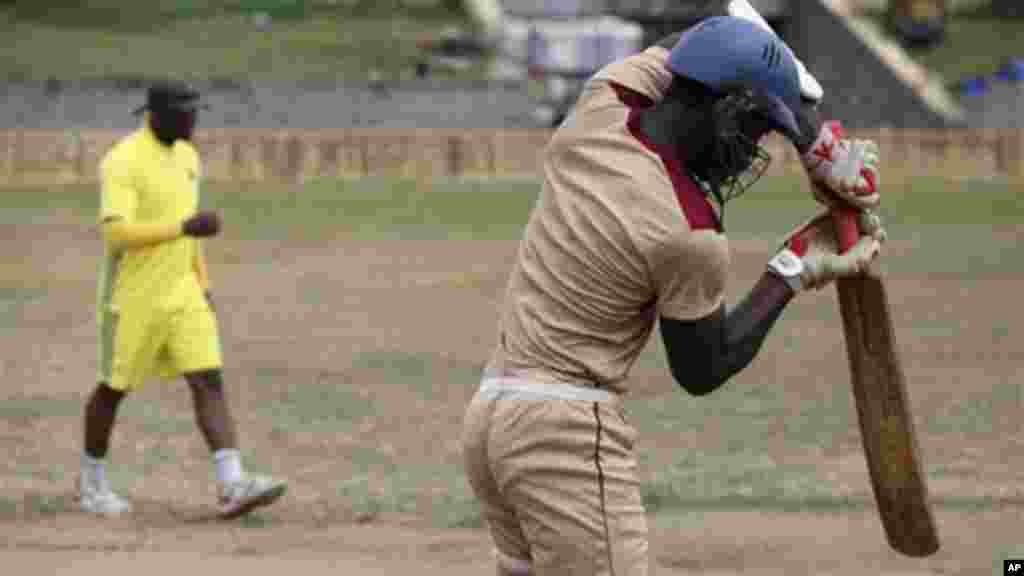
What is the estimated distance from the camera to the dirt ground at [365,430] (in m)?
9.88

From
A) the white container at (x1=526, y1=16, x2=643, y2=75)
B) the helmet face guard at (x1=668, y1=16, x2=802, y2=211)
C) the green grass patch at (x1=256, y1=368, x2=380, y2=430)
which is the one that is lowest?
the white container at (x1=526, y1=16, x2=643, y2=75)

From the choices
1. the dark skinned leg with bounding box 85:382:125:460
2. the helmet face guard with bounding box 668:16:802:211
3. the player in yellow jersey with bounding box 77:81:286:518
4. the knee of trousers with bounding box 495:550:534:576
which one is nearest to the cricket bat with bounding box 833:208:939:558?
the helmet face guard with bounding box 668:16:802:211

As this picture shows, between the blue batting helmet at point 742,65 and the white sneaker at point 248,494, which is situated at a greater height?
the blue batting helmet at point 742,65

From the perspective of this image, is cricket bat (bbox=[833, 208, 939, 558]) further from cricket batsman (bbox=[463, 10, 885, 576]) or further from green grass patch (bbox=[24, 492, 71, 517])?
green grass patch (bbox=[24, 492, 71, 517])

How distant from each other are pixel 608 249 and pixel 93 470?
589cm

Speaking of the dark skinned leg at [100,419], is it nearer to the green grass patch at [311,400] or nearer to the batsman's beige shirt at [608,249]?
the green grass patch at [311,400]

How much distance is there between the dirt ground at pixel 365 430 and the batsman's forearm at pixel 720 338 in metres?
4.10

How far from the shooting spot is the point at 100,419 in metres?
10.8

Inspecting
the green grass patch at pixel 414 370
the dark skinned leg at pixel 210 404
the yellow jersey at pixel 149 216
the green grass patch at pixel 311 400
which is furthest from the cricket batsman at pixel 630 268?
the green grass patch at pixel 414 370

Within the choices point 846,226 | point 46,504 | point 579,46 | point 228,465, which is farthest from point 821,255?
point 579,46

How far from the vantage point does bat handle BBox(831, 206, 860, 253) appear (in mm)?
5523

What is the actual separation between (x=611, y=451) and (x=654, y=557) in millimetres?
4284

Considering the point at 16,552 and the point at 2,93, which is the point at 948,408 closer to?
the point at 16,552

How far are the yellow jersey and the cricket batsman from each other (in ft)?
17.2
